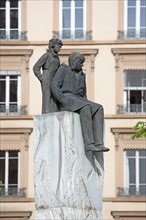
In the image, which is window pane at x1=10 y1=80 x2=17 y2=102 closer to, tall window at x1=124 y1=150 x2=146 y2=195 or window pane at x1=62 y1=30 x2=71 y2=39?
window pane at x1=62 y1=30 x2=71 y2=39

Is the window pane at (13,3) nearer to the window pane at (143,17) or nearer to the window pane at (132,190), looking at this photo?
the window pane at (143,17)

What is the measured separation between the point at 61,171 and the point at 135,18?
29.5 metres

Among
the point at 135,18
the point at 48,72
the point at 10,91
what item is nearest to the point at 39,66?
the point at 48,72

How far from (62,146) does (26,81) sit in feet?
94.3

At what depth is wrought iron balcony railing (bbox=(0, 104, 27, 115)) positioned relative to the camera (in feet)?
156

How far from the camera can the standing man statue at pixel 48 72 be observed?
19734mm

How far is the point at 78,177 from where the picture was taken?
19.2 metres

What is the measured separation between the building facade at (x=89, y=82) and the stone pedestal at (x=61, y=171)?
27341 millimetres

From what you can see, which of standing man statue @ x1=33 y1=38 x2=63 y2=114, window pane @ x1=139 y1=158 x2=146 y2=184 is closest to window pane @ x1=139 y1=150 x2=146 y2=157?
window pane @ x1=139 y1=158 x2=146 y2=184

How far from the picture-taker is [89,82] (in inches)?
1876

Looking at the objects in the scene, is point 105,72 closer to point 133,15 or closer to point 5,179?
point 133,15

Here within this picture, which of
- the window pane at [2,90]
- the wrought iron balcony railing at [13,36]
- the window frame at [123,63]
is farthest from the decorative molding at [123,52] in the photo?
the window pane at [2,90]

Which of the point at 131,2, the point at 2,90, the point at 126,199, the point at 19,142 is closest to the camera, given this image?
the point at 126,199

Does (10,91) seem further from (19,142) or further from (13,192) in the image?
(13,192)
